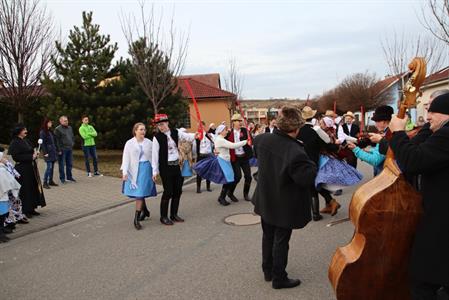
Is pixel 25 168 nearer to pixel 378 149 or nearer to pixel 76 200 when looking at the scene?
pixel 76 200

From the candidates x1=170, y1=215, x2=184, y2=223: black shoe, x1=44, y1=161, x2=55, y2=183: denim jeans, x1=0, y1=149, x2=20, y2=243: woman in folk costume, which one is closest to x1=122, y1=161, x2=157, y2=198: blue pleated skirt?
x1=170, y1=215, x2=184, y2=223: black shoe

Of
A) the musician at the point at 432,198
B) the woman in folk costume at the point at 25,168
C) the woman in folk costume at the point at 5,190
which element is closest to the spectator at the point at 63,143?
A: the woman in folk costume at the point at 25,168

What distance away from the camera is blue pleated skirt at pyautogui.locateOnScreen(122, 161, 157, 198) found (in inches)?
255

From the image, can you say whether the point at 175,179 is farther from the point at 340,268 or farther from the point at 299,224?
the point at 340,268

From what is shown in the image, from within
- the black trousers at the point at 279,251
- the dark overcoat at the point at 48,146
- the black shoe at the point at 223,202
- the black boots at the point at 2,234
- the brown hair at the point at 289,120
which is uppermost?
the brown hair at the point at 289,120

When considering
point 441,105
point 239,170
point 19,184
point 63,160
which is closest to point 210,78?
point 63,160

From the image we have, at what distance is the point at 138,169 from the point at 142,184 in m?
0.27

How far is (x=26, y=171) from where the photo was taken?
7.21 meters

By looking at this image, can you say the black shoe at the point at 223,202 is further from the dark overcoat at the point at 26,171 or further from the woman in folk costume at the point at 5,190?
the woman in folk costume at the point at 5,190

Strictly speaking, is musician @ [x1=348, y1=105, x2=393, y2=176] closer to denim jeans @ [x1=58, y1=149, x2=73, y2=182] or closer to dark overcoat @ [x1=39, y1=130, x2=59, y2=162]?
dark overcoat @ [x1=39, y1=130, x2=59, y2=162]

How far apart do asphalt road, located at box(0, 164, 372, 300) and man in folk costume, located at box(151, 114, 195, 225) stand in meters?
0.57

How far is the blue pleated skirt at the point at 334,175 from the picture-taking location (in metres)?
6.17

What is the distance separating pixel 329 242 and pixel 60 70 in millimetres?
14630

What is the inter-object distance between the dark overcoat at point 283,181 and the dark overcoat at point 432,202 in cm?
117
